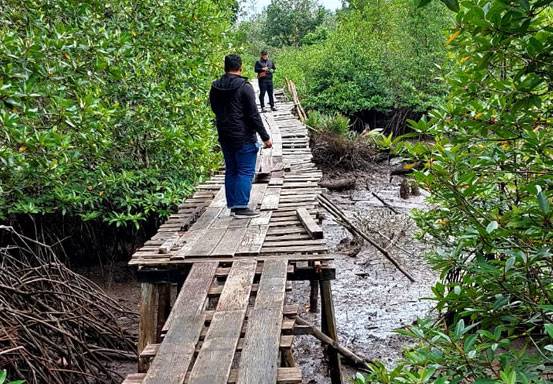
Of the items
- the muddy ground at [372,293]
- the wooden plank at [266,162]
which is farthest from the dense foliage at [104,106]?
the muddy ground at [372,293]

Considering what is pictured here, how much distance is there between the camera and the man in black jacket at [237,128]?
6.11 metres

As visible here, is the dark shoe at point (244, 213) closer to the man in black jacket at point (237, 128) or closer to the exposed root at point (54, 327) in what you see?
the man in black jacket at point (237, 128)

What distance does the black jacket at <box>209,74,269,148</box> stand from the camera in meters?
6.11

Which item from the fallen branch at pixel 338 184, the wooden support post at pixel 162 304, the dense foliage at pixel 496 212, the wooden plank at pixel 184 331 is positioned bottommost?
the fallen branch at pixel 338 184

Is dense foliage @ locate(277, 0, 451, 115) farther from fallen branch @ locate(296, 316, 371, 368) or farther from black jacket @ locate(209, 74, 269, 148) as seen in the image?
fallen branch @ locate(296, 316, 371, 368)

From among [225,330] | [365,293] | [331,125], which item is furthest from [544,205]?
[331,125]

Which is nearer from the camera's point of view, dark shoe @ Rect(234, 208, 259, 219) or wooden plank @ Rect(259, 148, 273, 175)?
dark shoe @ Rect(234, 208, 259, 219)

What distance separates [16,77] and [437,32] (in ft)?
60.9

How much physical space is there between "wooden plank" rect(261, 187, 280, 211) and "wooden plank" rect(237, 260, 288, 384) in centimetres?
187

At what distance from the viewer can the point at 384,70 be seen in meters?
21.4

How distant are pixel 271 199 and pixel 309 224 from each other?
56.0 inches

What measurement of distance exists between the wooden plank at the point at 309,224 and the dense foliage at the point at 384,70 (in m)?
15.1

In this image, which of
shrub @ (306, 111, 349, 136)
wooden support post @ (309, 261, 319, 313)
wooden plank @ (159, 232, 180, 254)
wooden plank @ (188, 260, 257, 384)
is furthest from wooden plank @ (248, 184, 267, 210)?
shrub @ (306, 111, 349, 136)

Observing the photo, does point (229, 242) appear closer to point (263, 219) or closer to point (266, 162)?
point (263, 219)
